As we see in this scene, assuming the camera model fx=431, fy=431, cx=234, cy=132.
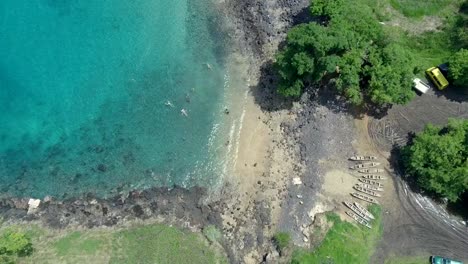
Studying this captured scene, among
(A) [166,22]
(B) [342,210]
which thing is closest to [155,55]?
(A) [166,22]

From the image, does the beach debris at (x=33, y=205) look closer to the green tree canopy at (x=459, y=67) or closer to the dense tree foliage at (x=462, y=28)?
the green tree canopy at (x=459, y=67)

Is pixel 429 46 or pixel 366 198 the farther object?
pixel 429 46

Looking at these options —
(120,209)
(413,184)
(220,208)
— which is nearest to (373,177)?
(413,184)

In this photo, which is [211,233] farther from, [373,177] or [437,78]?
[437,78]

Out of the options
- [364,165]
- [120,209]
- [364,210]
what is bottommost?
[364,210]

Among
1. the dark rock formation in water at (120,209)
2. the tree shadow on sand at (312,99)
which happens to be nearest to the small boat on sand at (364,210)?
the tree shadow on sand at (312,99)

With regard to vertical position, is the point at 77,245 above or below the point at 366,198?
above

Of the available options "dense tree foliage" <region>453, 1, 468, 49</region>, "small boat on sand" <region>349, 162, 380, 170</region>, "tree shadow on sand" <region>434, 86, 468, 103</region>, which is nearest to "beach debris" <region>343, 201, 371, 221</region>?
"small boat on sand" <region>349, 162, 380, 170</region>
